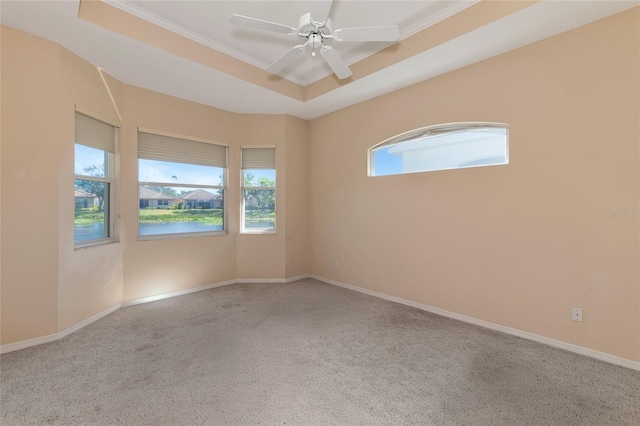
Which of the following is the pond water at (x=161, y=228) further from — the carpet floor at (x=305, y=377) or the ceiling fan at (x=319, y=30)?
the ceiling fan at (x=319, y=30)

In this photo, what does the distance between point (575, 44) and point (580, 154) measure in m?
0.98

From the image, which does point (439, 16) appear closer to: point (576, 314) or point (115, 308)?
point (576, 314)

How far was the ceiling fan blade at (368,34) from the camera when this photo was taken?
2.11 meters

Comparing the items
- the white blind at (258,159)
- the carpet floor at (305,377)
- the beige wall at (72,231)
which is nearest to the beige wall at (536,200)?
the carpet floor at (305,377)

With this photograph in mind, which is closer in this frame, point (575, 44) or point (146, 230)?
point (575, 44)

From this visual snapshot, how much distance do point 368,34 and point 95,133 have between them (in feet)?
10.7

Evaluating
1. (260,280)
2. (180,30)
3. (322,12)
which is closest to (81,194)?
(180,30)

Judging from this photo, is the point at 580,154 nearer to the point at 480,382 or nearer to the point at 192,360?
the point at 480,382

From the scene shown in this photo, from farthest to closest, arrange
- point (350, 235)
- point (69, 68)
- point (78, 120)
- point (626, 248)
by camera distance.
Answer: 1. point (350, 235)
2. point (78, 120)
3. point (69, 68)
4. point (626, 248)

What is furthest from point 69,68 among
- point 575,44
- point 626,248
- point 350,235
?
point 626,248

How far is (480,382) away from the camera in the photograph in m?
1.96

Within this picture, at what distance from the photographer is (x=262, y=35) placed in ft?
9.39

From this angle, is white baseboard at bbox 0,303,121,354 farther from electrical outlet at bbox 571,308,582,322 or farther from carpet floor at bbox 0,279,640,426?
electrical outlet at bbox 571,308,582,322

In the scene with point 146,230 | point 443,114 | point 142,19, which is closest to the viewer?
point 142,19
